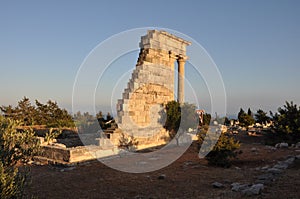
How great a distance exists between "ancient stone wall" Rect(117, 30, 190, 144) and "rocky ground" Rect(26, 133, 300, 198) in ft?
16.4

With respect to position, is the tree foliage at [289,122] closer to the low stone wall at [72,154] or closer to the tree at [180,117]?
the tree at [180,117]

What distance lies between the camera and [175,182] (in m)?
7.10

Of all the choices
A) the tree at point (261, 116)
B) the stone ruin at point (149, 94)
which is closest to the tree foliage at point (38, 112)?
the stone ruin at point (149, 94)

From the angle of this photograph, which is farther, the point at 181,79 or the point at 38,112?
the point at 38,112

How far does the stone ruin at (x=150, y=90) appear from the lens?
14.5 m

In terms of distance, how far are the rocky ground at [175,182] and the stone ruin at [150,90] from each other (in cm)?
481

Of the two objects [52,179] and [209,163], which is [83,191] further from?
[209,163]

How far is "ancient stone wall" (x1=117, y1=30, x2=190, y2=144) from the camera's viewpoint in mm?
14523

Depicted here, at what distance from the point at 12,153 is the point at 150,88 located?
11886 millimetres

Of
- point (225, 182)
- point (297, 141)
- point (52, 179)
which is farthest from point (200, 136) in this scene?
point (297, 141)

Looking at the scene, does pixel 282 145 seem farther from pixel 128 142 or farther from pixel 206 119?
pixel 128 142

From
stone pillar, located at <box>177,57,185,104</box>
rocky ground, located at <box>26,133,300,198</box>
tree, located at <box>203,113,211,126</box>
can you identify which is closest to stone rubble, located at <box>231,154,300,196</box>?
rocky ground, located at <box>26,133,300,198</box>

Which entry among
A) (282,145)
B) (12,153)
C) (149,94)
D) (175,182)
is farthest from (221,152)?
(149,94)

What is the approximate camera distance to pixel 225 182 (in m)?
6.95
